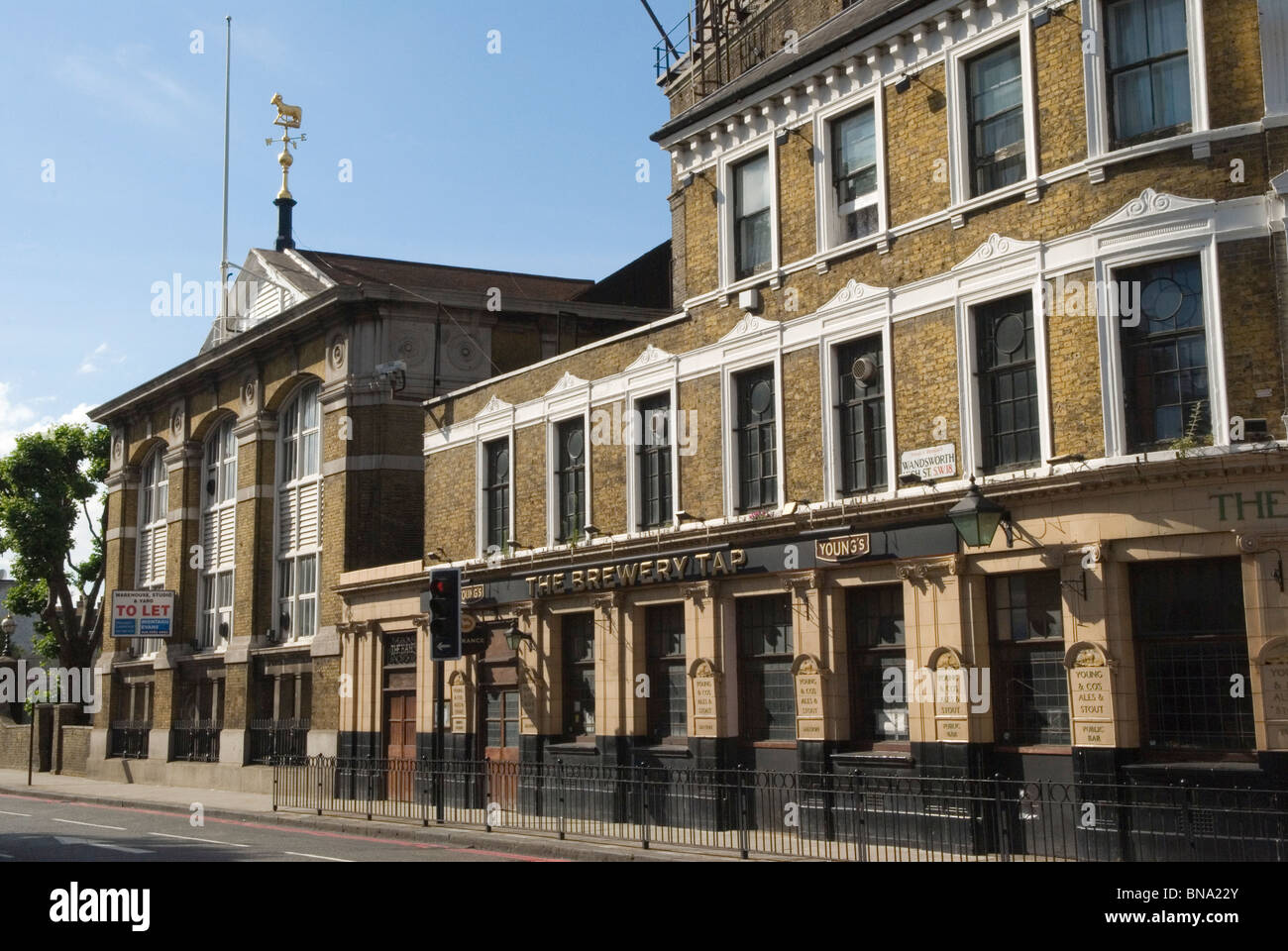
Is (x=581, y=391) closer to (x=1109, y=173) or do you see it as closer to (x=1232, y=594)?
(x=1109, y=173)

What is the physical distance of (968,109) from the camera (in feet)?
62.9

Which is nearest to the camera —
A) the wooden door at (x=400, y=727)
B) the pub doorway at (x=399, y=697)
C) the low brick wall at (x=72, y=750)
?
the wooden door at (x=400, y=727)

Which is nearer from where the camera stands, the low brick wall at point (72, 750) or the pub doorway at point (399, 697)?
the pub doorway at point (399, 697)

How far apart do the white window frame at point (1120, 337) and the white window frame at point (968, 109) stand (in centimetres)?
172

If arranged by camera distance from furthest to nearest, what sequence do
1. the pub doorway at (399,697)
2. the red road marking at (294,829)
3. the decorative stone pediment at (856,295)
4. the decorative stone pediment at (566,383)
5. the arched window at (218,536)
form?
1. the arched window at (218,536)
2. the pub doorway at (399,697)
3. the decorative stone pediment at (566,383)
4. the decorative stone pediment at (856,295)
5. the red road marking at (294,829)

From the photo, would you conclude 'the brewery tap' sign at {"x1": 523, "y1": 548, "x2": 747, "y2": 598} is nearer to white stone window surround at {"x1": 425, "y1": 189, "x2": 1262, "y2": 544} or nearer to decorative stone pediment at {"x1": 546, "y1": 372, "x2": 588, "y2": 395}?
white stone window surround at {"x1": 425, "y1": 189, "x2": 1262, "y2": 544}

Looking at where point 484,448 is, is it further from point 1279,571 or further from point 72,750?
point 72,750

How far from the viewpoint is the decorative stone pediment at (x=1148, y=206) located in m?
16.4

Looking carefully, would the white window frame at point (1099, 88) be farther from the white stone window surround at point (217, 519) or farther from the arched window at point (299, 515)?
the white stone window surround at point (217, 519)

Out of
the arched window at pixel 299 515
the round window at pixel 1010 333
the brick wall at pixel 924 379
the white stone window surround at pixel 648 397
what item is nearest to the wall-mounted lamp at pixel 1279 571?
the round window at pixel 1010 333

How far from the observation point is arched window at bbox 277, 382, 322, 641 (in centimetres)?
3484

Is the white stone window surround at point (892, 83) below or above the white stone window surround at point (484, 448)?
above

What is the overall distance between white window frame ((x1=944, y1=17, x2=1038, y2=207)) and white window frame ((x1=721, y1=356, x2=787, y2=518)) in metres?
3.91

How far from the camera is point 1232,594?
1596 cm
